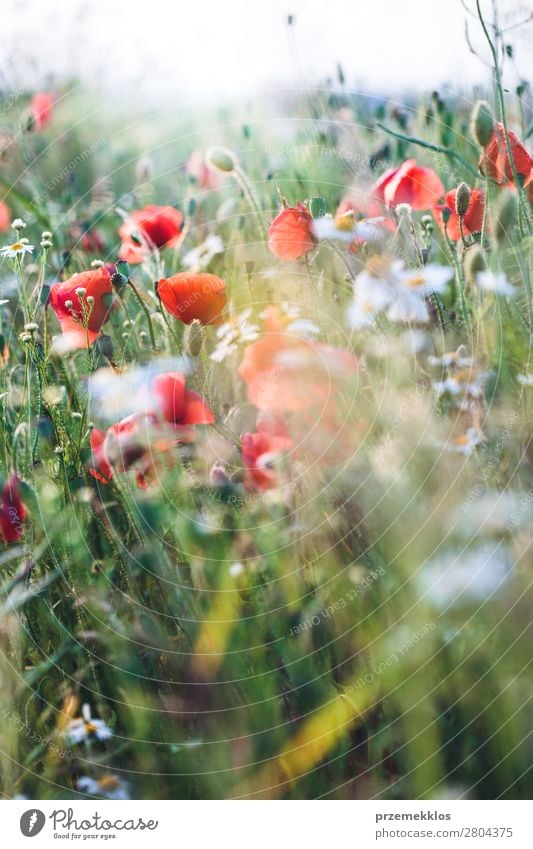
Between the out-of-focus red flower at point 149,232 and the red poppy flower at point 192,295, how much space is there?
0.07 m

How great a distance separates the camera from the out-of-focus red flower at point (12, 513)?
→ 0.56 m

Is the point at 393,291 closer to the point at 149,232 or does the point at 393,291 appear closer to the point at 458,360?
the point at 458,360

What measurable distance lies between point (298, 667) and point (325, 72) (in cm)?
39

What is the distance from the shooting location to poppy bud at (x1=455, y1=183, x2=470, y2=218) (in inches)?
21.1

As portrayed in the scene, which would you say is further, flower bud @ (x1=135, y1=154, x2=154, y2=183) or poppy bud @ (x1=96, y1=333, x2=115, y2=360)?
flower bud @ (x1=135, y1=154, x2=154, y2=183)

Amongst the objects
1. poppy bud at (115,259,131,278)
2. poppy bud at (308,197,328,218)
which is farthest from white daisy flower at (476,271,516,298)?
poppy bud at (115,259,131,278)

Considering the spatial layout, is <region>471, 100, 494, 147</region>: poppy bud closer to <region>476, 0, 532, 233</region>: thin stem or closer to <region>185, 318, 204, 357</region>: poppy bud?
<region>476, 0, 532, 233</region>: thin stem

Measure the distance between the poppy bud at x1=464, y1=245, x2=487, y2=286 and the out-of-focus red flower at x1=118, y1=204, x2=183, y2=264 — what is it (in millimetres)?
185

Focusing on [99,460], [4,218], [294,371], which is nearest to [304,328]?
[294,371]

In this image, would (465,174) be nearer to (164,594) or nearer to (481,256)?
(481,256)

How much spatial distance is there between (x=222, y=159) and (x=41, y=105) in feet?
0.61

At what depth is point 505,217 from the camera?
56 centimetres

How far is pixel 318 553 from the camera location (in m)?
0.54
